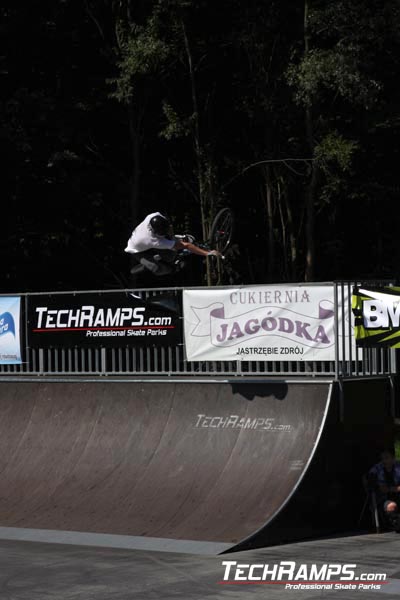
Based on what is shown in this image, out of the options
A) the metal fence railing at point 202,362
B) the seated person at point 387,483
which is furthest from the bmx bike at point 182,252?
the seated person at point 387,483

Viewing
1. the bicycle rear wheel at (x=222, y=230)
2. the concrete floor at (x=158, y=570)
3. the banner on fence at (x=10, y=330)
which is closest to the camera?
the concrete floor at (x=158, y=570)

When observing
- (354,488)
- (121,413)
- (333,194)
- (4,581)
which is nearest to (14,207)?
(333,194)

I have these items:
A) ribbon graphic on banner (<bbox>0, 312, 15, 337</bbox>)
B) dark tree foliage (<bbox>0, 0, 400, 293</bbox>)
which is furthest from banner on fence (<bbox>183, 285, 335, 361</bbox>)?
dark tree foliage (<bbox>0, 0, 400, 293</bbox>)

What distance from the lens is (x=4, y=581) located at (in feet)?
38.0

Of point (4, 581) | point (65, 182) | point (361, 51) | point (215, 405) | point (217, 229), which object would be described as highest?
point (361, 51)

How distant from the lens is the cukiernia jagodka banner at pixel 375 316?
612 inches

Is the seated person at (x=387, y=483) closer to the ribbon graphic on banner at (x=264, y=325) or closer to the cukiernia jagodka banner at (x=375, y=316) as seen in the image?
the cukiernia jagodka banner at (x=375, y=316)

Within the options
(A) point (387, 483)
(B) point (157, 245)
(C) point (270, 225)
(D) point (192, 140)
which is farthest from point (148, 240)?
(D) point (192, 140)

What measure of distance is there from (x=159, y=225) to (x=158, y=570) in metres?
5.46

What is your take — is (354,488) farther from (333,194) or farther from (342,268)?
(342,268)

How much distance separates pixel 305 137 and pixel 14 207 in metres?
10.8

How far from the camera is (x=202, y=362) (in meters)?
17.8

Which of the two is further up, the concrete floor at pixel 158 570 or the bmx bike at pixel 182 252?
the bmx bike at pixel 182 252

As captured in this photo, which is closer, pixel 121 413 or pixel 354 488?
pixel 354 488
